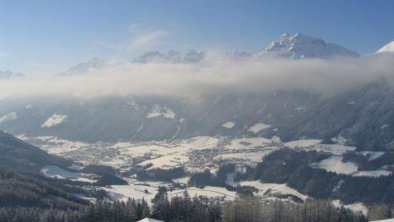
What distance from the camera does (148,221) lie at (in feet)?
551

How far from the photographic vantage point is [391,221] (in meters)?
159

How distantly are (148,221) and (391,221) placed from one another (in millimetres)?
57035
